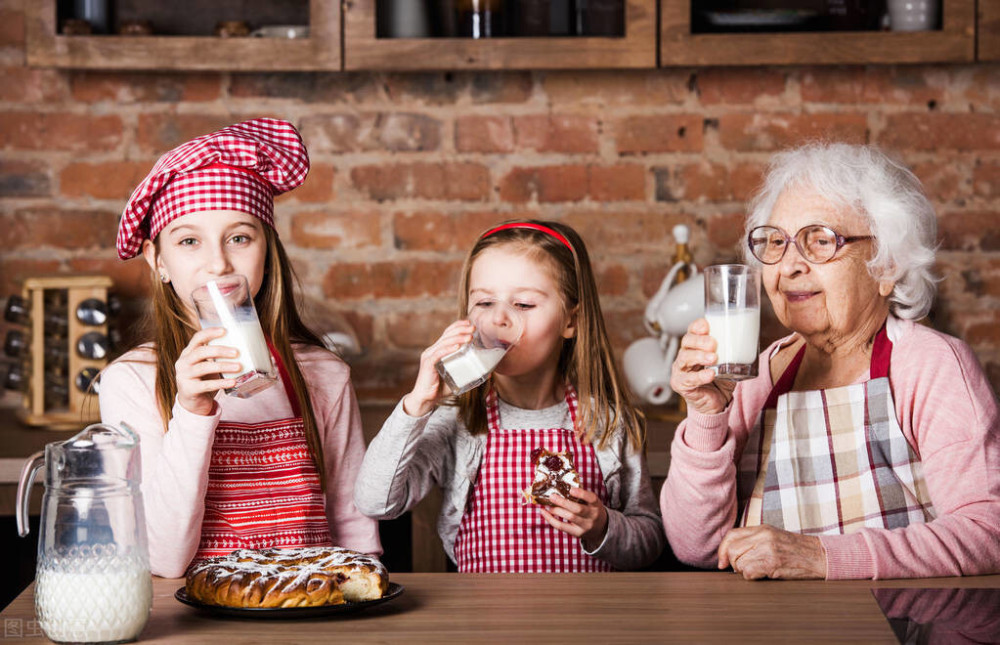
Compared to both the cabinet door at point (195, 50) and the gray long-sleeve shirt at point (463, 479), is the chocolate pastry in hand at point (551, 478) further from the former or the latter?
the cabinet door at point (195, 50)

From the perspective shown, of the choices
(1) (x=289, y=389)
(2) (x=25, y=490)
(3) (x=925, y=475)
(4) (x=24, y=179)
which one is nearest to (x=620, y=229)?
(1) (x=289, y=389)

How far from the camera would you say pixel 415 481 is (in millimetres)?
1742

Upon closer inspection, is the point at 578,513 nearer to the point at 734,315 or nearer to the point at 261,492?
the point at 734,315

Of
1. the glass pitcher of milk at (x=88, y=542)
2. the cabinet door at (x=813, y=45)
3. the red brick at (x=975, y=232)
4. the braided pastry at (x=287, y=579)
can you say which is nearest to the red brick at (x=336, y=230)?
the cabinet door at (x=813, y=45)

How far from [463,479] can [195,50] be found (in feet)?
4.17

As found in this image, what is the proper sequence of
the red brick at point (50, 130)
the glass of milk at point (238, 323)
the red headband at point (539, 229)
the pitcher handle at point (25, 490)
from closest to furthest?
1. the pitcher handle at point (25, 490)
2. the glass of milk at point (238, 323)
3. the red headband at point (539, 229)
4. the red brick at point (50, 130)

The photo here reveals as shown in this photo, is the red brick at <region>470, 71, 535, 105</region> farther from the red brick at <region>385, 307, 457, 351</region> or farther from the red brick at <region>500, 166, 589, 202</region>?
the red brick at <region>385, 307, 457, 351</region>

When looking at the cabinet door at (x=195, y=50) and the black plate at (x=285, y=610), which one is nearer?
the black plate at (x=285, y=610)

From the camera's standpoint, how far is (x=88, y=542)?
111 centimetres

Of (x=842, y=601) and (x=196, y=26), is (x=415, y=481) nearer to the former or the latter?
(x=842, y=601)

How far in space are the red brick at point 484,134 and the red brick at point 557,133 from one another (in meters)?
0.02

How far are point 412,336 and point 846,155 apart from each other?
4.24 feet

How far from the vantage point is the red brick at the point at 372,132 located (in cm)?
269

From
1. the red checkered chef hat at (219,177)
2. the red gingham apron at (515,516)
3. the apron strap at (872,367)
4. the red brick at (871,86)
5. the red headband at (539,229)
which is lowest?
the red gingham apron at (515,516)
